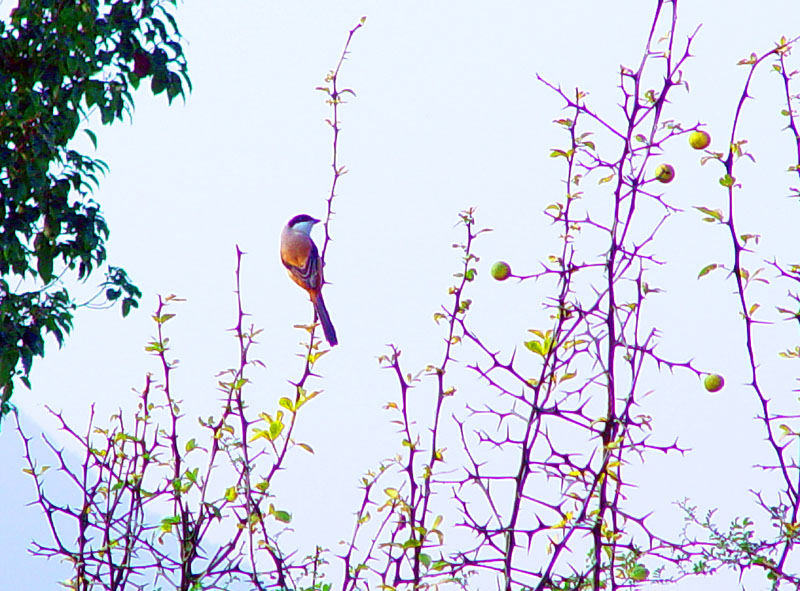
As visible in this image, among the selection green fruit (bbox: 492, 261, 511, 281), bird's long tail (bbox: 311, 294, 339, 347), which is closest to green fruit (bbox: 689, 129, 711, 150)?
green fruit (bbox: 492, 261, 511, 281)

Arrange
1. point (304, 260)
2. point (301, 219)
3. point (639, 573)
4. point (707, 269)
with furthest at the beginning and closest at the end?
point (301, 219) → point (304, 260) → point (707, 269) → point (639, 573)

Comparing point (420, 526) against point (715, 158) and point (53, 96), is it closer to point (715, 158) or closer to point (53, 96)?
point (715, 158)

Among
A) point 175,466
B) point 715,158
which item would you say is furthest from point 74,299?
point 715,158

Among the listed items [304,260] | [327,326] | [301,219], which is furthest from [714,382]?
[301,219]

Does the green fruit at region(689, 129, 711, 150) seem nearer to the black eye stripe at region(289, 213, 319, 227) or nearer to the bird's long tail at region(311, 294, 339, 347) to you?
the bird's long tail at region(311, 294, 339, 347)

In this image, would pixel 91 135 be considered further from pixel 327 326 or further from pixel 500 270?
pixel 500 270

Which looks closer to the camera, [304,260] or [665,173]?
[665,173]

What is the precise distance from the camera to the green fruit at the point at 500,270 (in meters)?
2.07

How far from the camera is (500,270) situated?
2.07 meters

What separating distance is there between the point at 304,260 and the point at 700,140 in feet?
10.1

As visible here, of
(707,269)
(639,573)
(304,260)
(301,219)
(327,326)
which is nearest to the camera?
(639,573)

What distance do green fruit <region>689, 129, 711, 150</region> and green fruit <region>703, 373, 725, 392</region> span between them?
48 cm

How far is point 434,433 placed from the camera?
174cm

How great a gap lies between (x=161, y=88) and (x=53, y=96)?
0.63m
